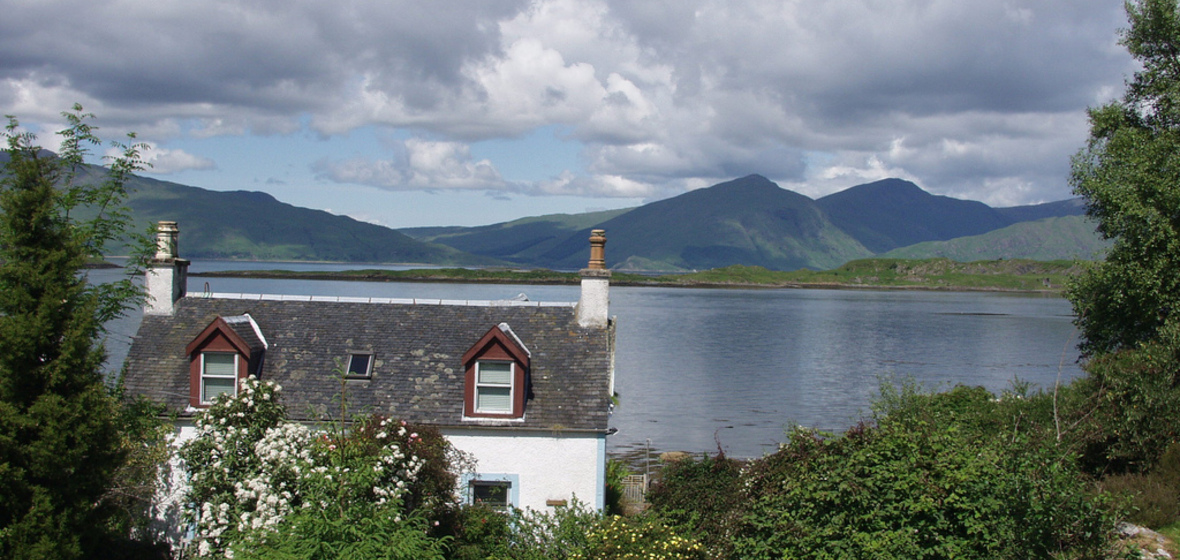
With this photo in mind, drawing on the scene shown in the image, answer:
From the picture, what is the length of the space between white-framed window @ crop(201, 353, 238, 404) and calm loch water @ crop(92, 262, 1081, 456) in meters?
Answer: 13.8

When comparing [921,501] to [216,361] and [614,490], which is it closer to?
[614,490]

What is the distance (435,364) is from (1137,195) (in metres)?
21.0

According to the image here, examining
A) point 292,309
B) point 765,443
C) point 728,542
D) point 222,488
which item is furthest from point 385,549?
point 765,443

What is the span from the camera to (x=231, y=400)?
16.2 metres

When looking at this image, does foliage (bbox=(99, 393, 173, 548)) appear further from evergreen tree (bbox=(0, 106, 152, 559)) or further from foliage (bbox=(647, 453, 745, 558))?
foliage (bbox=(647, 453, 745, 558))

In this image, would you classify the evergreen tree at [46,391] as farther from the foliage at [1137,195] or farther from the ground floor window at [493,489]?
the foliage at [1137,195]

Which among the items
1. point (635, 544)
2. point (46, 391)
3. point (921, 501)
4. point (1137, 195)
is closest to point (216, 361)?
point (46, 391)

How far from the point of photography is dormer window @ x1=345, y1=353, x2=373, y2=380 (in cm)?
2106

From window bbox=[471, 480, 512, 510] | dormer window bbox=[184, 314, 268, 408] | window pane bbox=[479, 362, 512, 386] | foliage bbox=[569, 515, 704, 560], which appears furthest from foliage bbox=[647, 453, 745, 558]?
dormer window bbox=[184, 314, 268, 408]

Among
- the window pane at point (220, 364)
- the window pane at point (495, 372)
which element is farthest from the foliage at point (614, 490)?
the window pane at point (220, 364)

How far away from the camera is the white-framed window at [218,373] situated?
20.4 meters

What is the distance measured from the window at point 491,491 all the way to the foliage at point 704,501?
11.6 ft

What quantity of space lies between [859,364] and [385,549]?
77361mm

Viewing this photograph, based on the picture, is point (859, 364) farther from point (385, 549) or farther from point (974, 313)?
point (974, 313)
